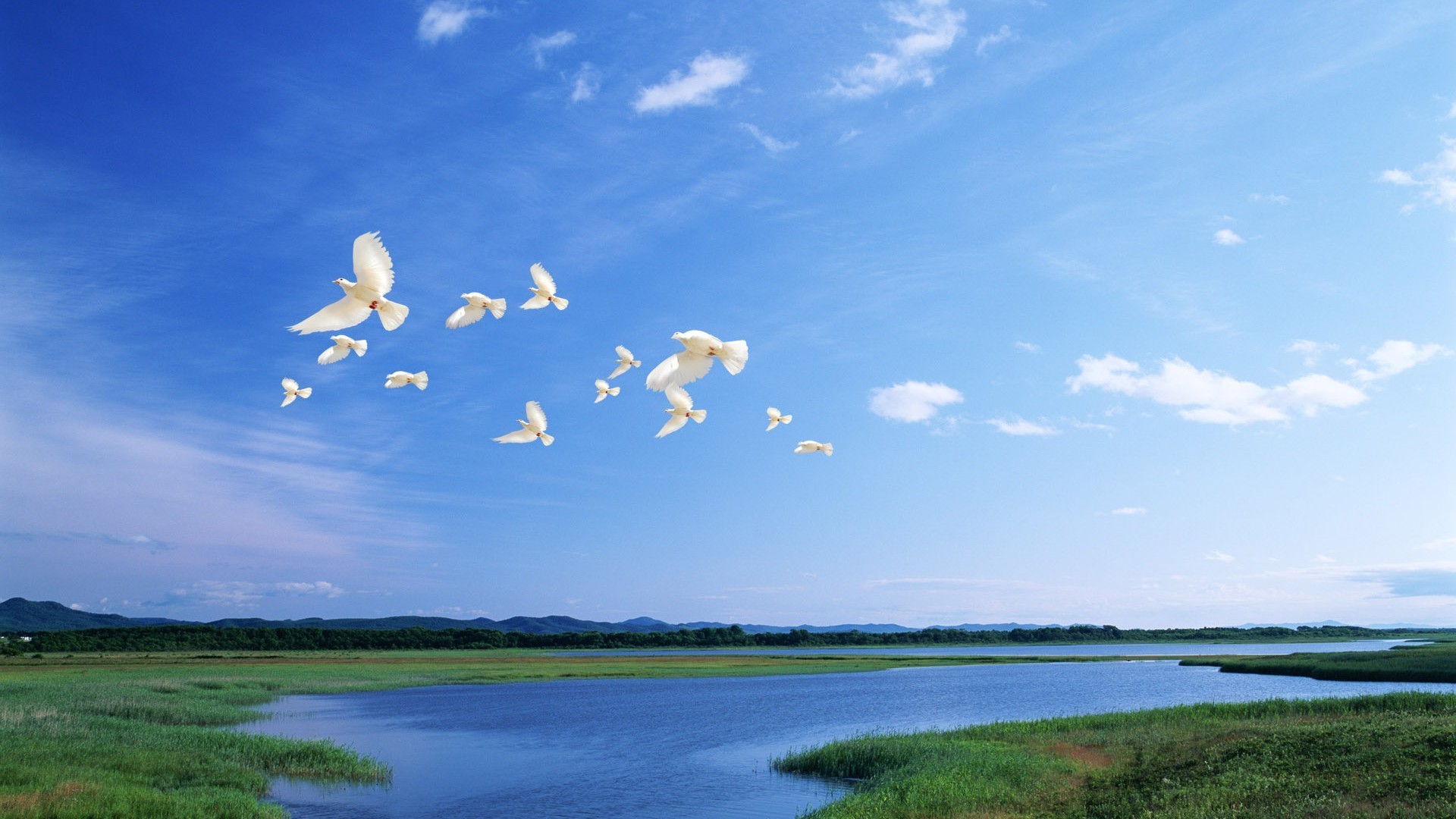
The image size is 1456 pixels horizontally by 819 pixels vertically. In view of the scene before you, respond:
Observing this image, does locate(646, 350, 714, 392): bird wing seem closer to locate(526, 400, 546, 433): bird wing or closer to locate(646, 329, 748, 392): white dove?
locate(646, 329, 748, 392): white dove

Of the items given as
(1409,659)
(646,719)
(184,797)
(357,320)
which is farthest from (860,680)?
(357,320)

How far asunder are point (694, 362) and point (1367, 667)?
63.0m

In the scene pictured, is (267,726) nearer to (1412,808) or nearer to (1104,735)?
(1104,735)

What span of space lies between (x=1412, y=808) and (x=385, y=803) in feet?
78.8

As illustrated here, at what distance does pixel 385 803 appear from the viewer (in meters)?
25.4

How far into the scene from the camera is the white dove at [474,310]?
11930 millimetres

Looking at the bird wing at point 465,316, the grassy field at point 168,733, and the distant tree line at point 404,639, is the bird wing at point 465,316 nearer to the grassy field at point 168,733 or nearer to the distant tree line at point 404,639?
the grassy field at point 168,733

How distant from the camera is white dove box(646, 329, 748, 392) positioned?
914cm

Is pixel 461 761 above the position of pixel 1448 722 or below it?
below

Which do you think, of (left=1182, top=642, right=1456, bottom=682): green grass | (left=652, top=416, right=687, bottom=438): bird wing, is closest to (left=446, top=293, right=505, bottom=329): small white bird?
(left=652, top=416, right=687, bottom=438): bird wing

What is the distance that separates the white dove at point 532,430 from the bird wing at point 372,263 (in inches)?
120

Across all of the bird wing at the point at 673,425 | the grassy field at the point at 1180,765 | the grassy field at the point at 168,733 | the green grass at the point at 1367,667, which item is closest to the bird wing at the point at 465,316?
the bird wing at the point at 673,425

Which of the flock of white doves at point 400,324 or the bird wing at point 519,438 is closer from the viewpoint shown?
the flock of white doves at point 400,324

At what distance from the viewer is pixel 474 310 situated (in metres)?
12.1
